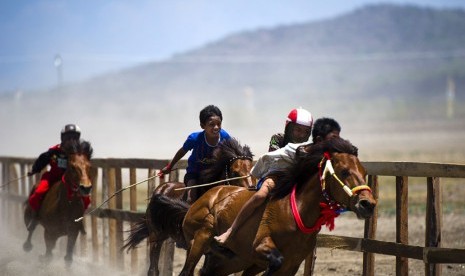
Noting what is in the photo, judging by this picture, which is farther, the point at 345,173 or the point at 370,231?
the point at 370,231

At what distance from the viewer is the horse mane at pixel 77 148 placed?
13.1 metres

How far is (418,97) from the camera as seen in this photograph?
4008 inches

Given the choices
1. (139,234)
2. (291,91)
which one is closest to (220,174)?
(139,234)

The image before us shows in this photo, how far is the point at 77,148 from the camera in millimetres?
13148

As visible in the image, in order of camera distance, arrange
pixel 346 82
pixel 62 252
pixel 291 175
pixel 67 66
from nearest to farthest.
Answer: pixel 291 175 → pixel 62 252 → pixel 346 82 → pixel 67 66

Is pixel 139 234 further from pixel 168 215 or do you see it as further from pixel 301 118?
pixel 301 118

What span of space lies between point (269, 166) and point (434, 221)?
1738 millimetres

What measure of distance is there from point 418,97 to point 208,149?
95.2m

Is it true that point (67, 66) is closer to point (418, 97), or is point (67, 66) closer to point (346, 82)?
point (346, 82)

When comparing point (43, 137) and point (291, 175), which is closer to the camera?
point (291, 175)

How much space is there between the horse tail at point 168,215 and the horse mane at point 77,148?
351cm

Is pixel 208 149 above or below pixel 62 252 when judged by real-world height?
above

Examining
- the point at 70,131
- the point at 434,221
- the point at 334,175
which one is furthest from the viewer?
the point at 70,131

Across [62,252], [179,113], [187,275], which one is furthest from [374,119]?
[187,275]
